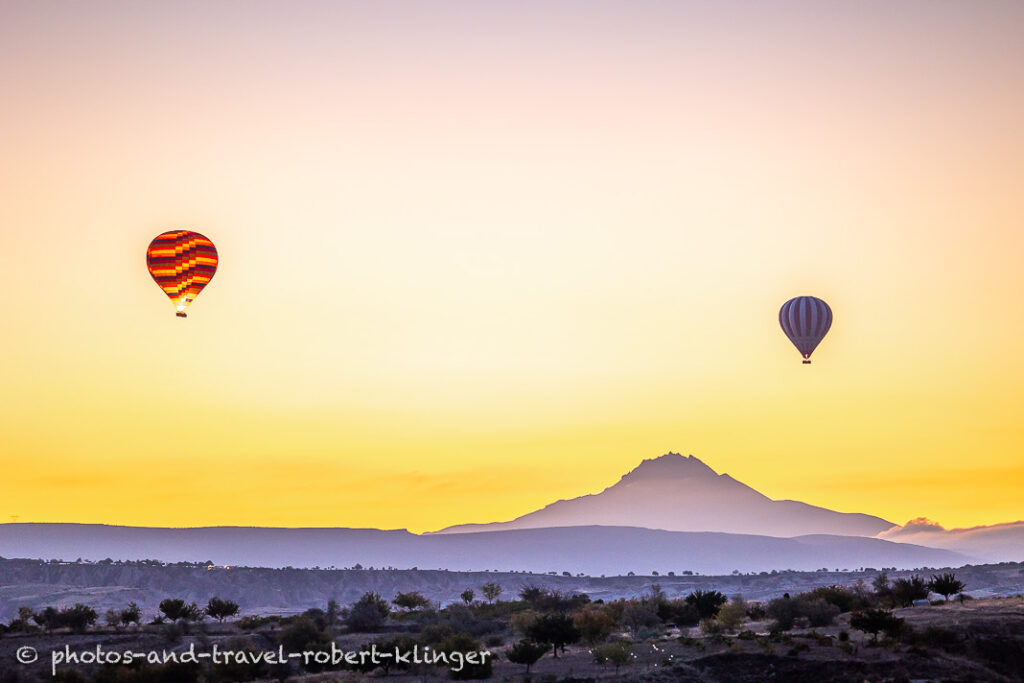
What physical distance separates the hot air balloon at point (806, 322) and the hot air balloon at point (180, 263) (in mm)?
35764

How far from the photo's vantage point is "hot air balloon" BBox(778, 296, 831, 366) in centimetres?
7025

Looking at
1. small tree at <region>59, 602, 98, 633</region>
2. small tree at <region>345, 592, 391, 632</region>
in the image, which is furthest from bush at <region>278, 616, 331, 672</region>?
small tree at <region>59, 602, 98, 633</region>

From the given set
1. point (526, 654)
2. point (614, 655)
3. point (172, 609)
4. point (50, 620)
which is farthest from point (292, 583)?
point (614, 655)

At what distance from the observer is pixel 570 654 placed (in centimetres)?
4731

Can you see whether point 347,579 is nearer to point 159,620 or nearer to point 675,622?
point 159,620

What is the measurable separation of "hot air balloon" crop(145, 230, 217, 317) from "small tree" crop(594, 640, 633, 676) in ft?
100

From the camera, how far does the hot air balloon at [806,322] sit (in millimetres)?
70250

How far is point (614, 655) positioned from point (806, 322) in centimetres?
3445

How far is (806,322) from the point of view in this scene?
2766 inches

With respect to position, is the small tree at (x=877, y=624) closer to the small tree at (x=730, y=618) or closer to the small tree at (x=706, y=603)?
the small tree at (x=730, y=618)

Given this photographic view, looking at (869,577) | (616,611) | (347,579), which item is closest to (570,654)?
(616,611)

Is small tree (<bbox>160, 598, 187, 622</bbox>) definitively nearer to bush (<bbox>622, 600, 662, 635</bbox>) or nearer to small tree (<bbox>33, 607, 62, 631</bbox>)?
small tree (<bbox>33, 607, 62, 631</bbox>)

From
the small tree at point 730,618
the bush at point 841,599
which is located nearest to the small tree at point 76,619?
the small tree at point 730,618

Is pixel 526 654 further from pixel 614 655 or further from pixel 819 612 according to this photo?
pixel 819 612
